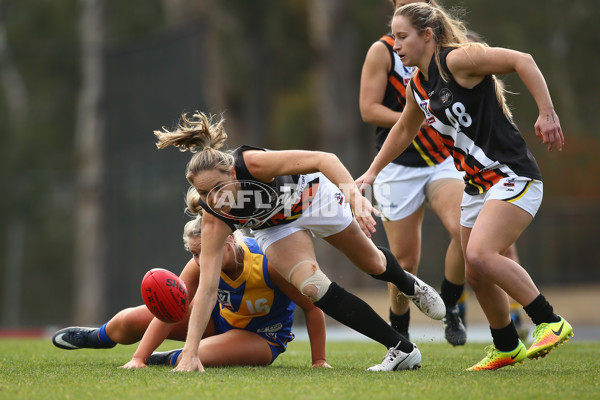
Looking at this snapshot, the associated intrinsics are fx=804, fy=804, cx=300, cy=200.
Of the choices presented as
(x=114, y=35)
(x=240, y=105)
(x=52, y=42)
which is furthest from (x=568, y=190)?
(x=52, y=42)

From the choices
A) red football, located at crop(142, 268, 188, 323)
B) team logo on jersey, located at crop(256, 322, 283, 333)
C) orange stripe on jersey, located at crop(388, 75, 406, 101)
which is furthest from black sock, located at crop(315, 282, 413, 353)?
orange stripe on jersey, located at crop(388, 75, 406, 101)

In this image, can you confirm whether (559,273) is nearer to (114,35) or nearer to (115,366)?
(115,366)

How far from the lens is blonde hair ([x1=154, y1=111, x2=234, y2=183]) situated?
401cm

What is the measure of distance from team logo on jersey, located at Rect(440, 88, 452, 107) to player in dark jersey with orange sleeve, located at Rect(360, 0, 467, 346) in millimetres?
966

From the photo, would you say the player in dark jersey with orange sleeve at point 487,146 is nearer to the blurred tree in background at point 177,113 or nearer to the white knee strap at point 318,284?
the white knee strap at point 318,284

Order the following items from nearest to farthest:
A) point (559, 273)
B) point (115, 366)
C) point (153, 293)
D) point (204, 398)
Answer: point (204, 398) → point (153, 293) → point (115, 366) → point (559, 273)

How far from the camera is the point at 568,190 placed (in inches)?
763

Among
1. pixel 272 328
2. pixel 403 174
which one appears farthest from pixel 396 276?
pixel 403 174

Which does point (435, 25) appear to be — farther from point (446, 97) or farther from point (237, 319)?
point (237, 319)

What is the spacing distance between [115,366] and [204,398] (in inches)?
61.0

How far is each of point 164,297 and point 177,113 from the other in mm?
7942

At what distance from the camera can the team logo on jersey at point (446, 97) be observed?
4.07m

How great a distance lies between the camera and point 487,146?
402cm

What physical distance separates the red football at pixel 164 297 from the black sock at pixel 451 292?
195 centimetres
